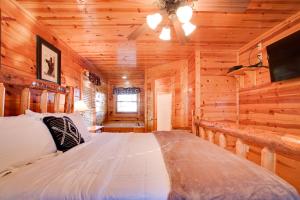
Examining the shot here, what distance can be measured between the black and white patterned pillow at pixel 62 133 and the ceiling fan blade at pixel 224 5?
1.62m

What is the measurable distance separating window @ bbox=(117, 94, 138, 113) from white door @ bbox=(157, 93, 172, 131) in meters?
2.13

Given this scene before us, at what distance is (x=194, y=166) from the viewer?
3.91 feet

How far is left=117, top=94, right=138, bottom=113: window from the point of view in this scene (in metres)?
7.05

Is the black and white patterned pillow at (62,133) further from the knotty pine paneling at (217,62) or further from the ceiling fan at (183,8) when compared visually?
the knotty pine paneling at (217,62)

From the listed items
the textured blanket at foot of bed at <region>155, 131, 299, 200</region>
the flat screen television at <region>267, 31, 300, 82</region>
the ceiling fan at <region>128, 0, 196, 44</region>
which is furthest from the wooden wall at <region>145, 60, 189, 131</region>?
the textured blanket at foot of bed at <region>155, 131, 299, 200</region>

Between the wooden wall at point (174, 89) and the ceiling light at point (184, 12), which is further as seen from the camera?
the wooden wall at point (174, 89)

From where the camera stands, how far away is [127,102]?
7.05 meters

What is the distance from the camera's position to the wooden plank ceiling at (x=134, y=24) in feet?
6.82

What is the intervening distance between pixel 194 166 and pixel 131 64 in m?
3.86

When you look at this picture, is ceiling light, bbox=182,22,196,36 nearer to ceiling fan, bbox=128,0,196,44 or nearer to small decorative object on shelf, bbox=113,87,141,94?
ceiling fan, bbox=128,0,196,44

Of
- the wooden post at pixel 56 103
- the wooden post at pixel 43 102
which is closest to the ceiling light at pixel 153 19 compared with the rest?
the wooden post at pixel 43 102

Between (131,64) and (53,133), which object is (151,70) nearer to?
(131,64)

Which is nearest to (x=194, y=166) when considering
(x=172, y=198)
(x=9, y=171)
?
(x=172, y=198)

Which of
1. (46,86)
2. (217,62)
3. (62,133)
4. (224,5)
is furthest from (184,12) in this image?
(217,62)
